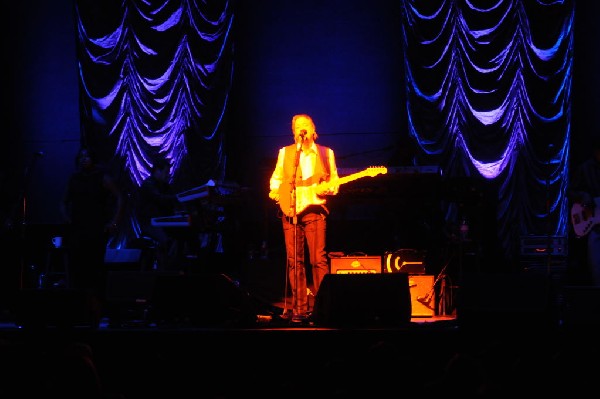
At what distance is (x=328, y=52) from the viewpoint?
1173cm

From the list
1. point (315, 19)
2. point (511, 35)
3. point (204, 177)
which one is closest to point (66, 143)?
point (204, 177)

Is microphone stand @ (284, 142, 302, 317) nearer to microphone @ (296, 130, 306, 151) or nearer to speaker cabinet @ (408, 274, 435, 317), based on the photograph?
microphone @ (296, 130, 306, 151)

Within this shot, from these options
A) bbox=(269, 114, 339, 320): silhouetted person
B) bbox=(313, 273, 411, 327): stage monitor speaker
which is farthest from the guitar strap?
bbox=(313, 273, 411, 327): stage monitor speaker

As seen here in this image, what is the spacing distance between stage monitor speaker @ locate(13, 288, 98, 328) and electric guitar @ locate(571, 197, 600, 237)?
5180mm

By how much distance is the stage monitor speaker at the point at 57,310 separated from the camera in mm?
5977

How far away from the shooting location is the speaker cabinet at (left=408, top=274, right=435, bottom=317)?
852 cm

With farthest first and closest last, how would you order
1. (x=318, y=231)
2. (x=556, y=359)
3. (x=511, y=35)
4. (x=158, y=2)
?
(x=158, y=2) < (x=511, y=35) < (x=318, y=231) < (x=556, y=359)

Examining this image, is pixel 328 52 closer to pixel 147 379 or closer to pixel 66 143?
pixel 66 143

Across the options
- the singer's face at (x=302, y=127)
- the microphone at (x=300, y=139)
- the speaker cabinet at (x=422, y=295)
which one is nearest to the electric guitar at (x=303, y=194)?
the microphone at (x=300, y=139)

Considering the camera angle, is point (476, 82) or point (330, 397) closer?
point (330, 397)

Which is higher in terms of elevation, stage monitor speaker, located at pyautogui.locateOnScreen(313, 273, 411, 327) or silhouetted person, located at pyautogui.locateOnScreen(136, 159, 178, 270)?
silhouetted person, located at pyautogui.locateOnScreen(136, 159, 178, 270)

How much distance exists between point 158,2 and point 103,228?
195 inches

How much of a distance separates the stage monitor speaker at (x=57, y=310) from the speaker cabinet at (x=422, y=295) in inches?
147

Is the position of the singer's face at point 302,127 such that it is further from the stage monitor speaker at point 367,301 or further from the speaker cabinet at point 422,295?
the speaker cabinet at point 422,295
